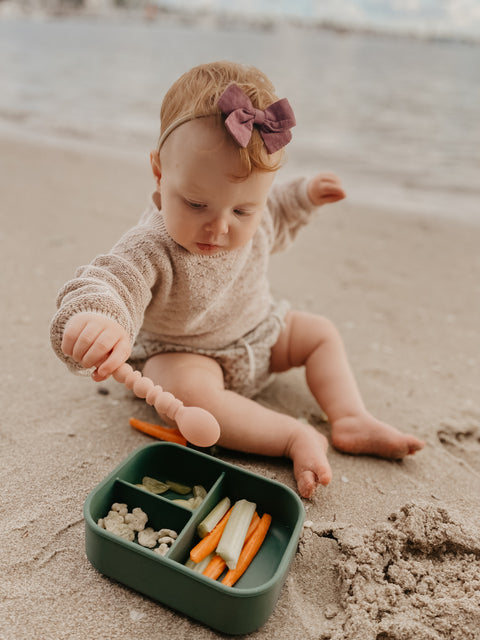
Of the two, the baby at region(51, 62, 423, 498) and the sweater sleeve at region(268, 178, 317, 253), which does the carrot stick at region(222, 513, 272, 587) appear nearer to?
the baby at region(51, 62, 423, 498)

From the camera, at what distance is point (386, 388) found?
2.37 m

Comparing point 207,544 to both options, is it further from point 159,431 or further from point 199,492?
point 159,431

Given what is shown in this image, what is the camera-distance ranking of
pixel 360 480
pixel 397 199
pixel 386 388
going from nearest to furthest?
1. pixel 360 480
2. pixel 386 388
3. pixel 397 199

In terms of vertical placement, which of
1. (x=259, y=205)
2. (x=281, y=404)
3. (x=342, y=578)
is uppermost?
(x=259, y=205)

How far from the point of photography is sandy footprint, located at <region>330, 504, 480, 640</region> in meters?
1.27

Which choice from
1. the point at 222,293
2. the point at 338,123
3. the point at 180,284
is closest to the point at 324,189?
the point at 222,293

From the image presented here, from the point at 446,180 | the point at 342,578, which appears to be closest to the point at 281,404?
the point at 342,578

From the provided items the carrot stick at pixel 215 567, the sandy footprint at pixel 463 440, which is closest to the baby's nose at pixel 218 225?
the carrot stick at pixel 215 567

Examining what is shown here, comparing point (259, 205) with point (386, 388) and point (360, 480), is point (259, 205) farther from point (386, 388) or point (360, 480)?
point (386, 388)

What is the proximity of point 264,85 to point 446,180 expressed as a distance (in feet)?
19.0

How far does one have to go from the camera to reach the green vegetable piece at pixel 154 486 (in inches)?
62.7

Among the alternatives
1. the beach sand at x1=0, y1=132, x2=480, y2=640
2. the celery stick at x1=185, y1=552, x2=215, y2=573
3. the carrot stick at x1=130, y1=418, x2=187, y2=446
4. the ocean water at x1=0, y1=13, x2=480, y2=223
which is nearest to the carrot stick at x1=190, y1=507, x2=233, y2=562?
the celery stick at x1=185, y1=552, x2=215, y2=573

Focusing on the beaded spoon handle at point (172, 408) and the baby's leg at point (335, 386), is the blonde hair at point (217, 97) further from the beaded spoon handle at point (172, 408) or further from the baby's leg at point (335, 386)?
the baby's leg at point (335, 386)

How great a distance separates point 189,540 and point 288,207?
127 centimetres
